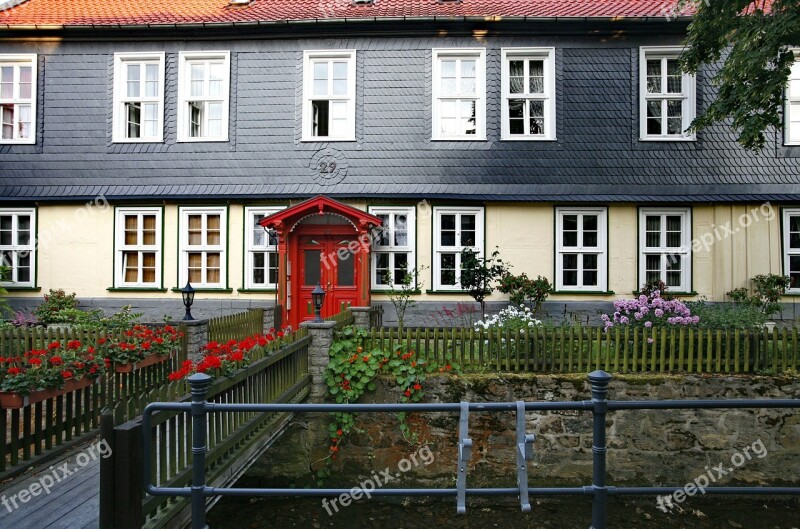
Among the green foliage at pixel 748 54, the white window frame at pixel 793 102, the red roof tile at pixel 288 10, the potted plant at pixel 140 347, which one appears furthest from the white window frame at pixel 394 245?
the white window frame at pixel 793 102

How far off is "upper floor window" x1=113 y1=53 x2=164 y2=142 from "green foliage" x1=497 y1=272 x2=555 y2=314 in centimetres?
961

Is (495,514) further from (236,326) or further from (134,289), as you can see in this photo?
(134,289)

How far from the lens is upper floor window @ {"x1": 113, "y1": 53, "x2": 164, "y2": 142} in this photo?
43.8 feet

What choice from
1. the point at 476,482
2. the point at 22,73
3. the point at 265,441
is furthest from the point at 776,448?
the point at 22,73

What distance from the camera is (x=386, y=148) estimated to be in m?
13.0

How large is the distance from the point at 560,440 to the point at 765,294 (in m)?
6.94

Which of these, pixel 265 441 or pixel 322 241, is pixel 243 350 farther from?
pixel 322 241

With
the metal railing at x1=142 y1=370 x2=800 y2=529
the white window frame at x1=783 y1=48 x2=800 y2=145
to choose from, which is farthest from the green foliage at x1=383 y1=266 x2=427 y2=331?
the white window frame at x1=783 y1=48 x2=800 y2=145

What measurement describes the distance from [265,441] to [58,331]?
4088mm

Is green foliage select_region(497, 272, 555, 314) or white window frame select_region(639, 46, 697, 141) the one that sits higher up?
white window frame select_region(639, 46, 697, 141)

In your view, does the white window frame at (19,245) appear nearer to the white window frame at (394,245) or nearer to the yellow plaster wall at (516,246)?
the yellow plaster wall at (516,246)

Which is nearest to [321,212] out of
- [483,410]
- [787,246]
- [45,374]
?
[45,374]

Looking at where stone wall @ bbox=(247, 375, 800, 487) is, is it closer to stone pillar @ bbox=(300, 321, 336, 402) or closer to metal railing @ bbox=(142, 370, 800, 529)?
stone pillar @ bbox=(300, 321, 336, 402)

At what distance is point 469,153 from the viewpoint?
12914 millimetres
